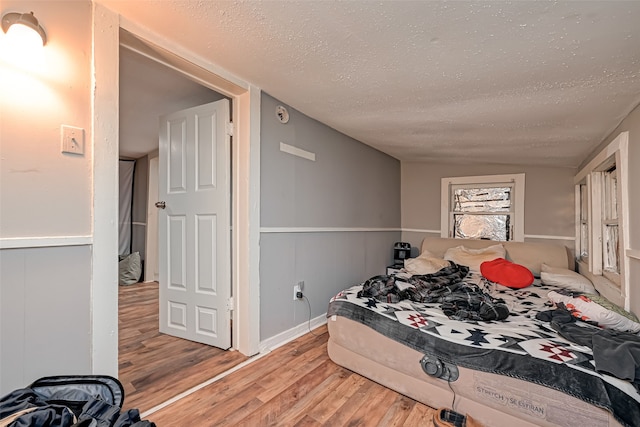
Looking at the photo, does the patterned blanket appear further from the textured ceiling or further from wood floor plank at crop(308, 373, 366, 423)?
the textured ceiling

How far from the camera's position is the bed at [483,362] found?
132 centimetres

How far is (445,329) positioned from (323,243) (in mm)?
1517

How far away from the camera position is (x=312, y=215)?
2910 millimetres

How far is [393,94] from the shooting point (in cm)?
204

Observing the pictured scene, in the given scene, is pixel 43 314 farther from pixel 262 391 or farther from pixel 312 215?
pixel 312 215

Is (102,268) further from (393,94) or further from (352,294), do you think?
(393,94)

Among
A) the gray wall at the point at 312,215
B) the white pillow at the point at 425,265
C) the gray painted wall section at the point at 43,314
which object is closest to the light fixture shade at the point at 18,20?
the gray painted wall section at the point at 43,314

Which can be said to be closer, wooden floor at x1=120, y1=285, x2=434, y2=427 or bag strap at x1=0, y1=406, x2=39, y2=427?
bag strap at x1=0, y1=406, x2=39, y2=427

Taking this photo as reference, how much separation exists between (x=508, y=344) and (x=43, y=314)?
2286 mm

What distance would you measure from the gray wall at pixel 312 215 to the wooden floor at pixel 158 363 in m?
0.44

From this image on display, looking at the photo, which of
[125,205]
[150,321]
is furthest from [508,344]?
[125,205]

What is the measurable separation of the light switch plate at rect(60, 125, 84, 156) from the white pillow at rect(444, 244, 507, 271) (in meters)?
→ 3.80

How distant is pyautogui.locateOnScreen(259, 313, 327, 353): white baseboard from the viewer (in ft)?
7.91

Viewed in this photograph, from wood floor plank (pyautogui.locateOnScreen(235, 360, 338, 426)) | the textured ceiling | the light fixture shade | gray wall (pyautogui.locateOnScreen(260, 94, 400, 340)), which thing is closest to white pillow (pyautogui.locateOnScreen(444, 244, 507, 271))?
gray wall (pyautogui.locateOnScreen(260, 94, 400, 340))
